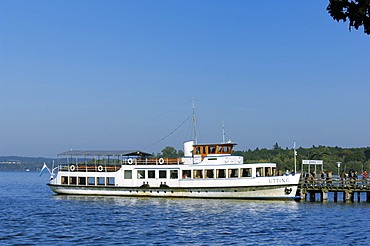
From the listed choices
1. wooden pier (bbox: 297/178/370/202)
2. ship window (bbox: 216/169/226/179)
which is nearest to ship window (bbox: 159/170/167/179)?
ship window (bbox: 216/169/226/179)

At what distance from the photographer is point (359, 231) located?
33406mm

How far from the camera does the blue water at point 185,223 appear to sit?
3053 centimetres

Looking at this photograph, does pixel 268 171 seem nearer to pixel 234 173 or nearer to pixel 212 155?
pixel 234 173

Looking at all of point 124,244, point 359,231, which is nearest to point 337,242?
Result: point 359,231

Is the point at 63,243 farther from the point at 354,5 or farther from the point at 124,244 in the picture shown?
the point at 354,5

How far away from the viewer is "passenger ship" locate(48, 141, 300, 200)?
50375 mm

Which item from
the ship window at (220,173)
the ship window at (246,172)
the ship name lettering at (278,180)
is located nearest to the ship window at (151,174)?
the ship window at (220,173)

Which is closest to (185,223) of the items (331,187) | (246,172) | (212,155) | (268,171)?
(246,172)

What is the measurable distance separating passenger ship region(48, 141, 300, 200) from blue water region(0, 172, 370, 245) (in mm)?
1299

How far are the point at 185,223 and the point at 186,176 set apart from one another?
16954 mm

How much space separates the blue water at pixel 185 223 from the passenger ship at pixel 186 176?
4.26ft

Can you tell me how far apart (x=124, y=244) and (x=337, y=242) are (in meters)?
12.6

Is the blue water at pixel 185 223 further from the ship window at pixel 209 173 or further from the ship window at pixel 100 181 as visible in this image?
the ship window at pixel 100 181

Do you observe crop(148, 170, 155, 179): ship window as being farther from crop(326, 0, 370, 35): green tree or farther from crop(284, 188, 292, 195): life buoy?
crop(326, 0, 370, 35): green tree
